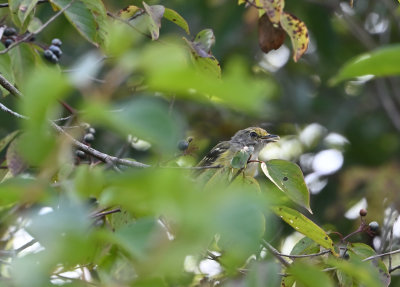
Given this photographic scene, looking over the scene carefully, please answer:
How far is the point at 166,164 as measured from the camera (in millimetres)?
4586

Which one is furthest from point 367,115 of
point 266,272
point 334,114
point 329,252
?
point 266,272

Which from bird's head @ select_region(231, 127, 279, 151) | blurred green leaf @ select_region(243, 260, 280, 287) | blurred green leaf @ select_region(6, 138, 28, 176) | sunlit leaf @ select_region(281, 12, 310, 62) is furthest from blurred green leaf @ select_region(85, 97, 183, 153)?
bird's head @ select_region(231, 127, 279, 151)

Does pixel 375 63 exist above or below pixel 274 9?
above

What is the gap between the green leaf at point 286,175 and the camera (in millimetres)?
4078

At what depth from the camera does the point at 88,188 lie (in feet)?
6.69

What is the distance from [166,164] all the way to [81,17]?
102 centimetres

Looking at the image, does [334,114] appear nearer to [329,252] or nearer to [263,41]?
[263,41]

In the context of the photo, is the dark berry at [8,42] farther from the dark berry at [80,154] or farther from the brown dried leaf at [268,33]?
the brown dried leaf at [268,33]

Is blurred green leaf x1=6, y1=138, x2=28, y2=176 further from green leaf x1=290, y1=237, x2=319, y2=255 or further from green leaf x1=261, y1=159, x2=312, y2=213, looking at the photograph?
green leaf x1=290, y1=237, x2=319, y2=255

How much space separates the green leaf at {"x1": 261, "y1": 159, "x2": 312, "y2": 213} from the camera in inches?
Answer: 161

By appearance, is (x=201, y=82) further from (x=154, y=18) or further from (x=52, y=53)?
(x=52, y=53)

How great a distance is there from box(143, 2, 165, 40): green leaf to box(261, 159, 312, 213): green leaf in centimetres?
100

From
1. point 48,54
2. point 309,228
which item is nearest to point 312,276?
point 309,228

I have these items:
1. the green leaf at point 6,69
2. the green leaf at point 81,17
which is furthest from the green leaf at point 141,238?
the green leaf at point 6,69
